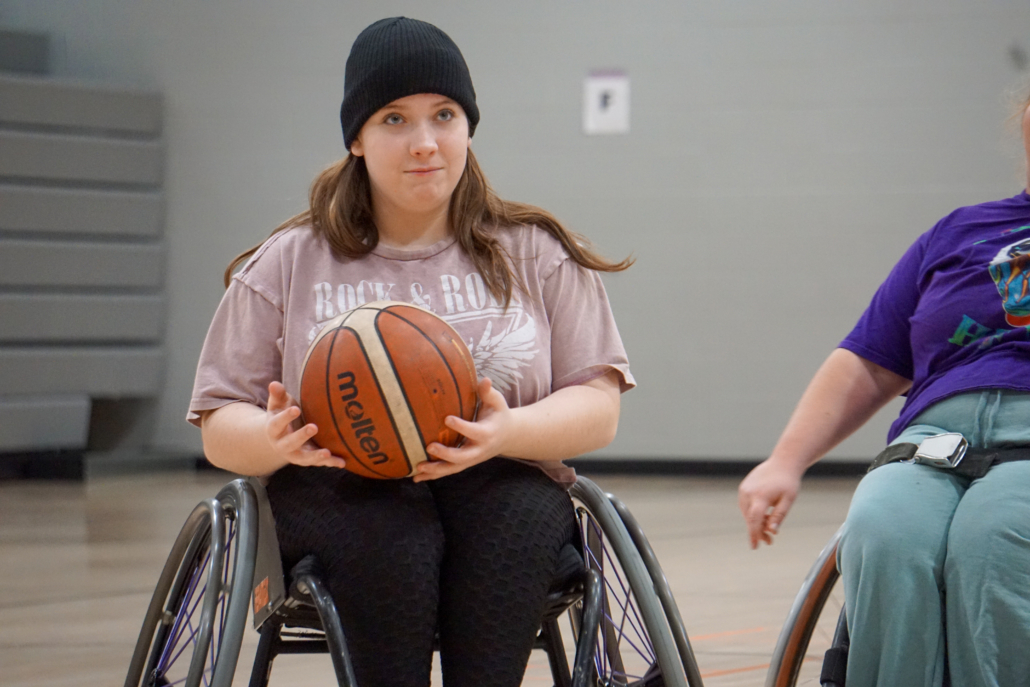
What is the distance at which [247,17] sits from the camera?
5.30m

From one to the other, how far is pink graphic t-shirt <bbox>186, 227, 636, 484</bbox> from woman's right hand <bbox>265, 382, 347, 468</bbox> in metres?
0.15

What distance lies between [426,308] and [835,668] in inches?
26.0

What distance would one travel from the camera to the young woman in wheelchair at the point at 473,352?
1.31 meters

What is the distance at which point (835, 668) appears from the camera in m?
1.36

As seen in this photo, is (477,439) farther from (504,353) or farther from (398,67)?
(398,67)

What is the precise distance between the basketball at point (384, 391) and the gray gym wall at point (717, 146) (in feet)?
12.6

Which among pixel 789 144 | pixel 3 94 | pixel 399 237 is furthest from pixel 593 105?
pixel 399 237

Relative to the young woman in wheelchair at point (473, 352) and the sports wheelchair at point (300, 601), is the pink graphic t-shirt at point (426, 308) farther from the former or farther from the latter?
the sports wheelchair at point (300, 601)

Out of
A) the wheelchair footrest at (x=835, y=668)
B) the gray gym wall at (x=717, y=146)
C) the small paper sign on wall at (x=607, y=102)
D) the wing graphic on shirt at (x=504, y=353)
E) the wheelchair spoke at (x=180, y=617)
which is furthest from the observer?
the small paper sign on wall at (x=607, y=102)

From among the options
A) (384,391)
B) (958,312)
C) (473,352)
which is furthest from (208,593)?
(958,312)

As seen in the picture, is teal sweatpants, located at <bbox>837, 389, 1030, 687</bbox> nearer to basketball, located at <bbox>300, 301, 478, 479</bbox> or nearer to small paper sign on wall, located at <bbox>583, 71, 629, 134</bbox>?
basketball, located at <bbox>300, 301, 478, 479</bbox>

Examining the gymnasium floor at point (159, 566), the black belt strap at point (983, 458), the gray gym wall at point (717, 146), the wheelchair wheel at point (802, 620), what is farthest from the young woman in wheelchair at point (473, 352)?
the gray gym wall at point (717, 146)

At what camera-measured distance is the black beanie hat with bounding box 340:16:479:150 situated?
1445mm

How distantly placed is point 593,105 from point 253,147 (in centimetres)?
160
